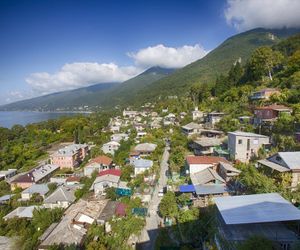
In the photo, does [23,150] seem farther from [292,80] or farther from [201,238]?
[292,80]

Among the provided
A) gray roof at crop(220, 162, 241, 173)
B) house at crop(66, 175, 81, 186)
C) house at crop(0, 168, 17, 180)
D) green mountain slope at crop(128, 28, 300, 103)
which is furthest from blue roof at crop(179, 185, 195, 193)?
green mountain slope at crop(128, 28, 300, 103)

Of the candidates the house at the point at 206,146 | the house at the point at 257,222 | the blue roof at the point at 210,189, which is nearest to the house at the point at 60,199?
the blue roof at the point at 210,189

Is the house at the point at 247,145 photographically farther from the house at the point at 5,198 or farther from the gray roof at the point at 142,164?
the house at the point at 5,198

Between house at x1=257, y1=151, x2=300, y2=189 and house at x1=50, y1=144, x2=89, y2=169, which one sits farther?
house at x1=50, y1=144, x2=89, y2=169

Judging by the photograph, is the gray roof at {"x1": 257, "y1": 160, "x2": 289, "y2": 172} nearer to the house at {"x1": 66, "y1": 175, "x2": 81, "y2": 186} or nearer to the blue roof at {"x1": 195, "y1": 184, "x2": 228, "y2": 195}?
the blue roof at {"x1": 195, "y1": 184, "x2": 228, "y2": 195}

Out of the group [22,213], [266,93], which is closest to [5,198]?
[22,213]

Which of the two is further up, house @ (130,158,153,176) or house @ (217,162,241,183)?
house @ (217,162,241,183)
